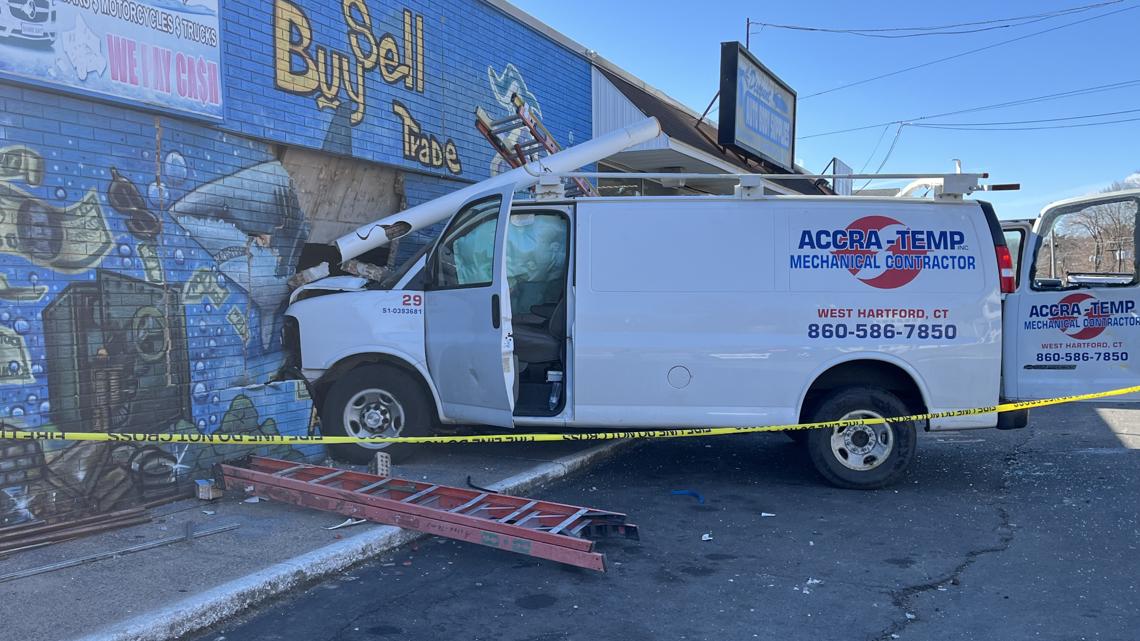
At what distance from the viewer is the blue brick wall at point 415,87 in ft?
22.1

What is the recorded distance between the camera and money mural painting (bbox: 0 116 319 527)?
5.11m

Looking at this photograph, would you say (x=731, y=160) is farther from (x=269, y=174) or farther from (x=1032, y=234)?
(x=269, y=174)

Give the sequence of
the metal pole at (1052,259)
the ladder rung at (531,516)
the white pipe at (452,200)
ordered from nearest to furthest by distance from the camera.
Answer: the ladder rung at (531,516)
the metal pole at (1052,259)
the white pipe at (452,200)

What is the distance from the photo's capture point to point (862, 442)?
654 cm

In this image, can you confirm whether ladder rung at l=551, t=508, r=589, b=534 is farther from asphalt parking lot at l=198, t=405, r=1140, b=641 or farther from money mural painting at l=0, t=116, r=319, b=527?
money mural painting at l=0, t=116, r=319, b=527

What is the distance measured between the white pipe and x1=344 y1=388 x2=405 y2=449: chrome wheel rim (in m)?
1.33

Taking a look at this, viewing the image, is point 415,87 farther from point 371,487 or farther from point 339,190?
point 371,487

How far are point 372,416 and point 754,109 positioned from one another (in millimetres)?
10331

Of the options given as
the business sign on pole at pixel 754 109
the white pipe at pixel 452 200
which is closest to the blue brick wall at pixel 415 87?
the white pipe at pixel 452 200

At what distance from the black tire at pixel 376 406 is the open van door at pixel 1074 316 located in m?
4.82

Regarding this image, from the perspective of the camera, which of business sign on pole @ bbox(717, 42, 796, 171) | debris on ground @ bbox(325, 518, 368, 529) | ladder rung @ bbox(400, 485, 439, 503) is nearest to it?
debris on ground @ bbox(325, 518, 368, 529)

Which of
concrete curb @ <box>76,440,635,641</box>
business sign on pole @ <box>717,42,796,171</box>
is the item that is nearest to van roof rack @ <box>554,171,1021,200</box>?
concrete curb @ <box>76,440,635,641</box>

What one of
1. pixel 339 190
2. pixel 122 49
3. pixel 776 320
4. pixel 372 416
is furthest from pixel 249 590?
pixel 339 190

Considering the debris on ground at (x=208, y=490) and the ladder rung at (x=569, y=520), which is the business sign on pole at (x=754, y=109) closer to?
the ladder rung at (x=569, y=520)
